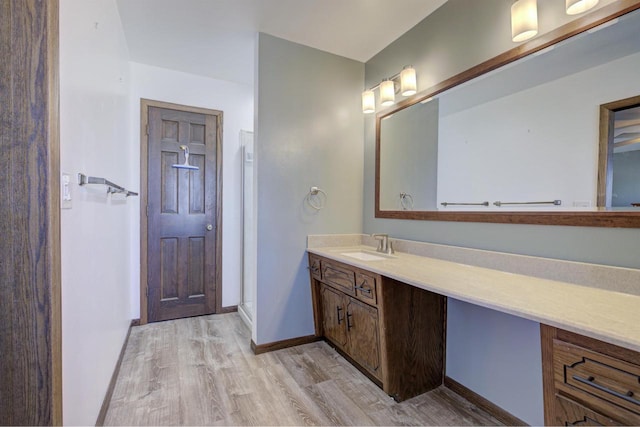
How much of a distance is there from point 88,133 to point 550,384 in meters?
2.09

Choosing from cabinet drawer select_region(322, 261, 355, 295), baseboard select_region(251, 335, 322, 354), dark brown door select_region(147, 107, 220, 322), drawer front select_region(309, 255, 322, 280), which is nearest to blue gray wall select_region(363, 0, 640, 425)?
cabinet drawer select_region(322, 261, 355, 295)

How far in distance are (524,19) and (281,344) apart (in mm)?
2595

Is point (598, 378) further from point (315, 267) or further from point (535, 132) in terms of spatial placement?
point (315, 267)

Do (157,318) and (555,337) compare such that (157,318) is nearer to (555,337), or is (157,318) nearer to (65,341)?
(65,341)

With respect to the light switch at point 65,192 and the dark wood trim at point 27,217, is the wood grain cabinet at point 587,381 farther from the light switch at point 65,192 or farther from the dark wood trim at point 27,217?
the light switch at point 65,192

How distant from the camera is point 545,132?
146cm

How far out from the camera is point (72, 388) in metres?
1.09

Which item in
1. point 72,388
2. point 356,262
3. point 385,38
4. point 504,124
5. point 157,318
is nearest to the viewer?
point 72,388

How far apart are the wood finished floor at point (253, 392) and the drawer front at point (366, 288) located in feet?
1.95

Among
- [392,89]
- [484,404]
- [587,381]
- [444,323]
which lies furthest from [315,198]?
[587,381]

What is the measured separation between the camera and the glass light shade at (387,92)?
230 cm

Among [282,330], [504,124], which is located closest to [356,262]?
[282,330]

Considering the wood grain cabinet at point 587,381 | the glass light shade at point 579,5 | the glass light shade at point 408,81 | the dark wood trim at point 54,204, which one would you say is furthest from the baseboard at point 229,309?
the glass light shade at point 579,5

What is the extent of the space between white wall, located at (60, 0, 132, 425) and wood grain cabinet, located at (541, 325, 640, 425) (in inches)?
65.2
